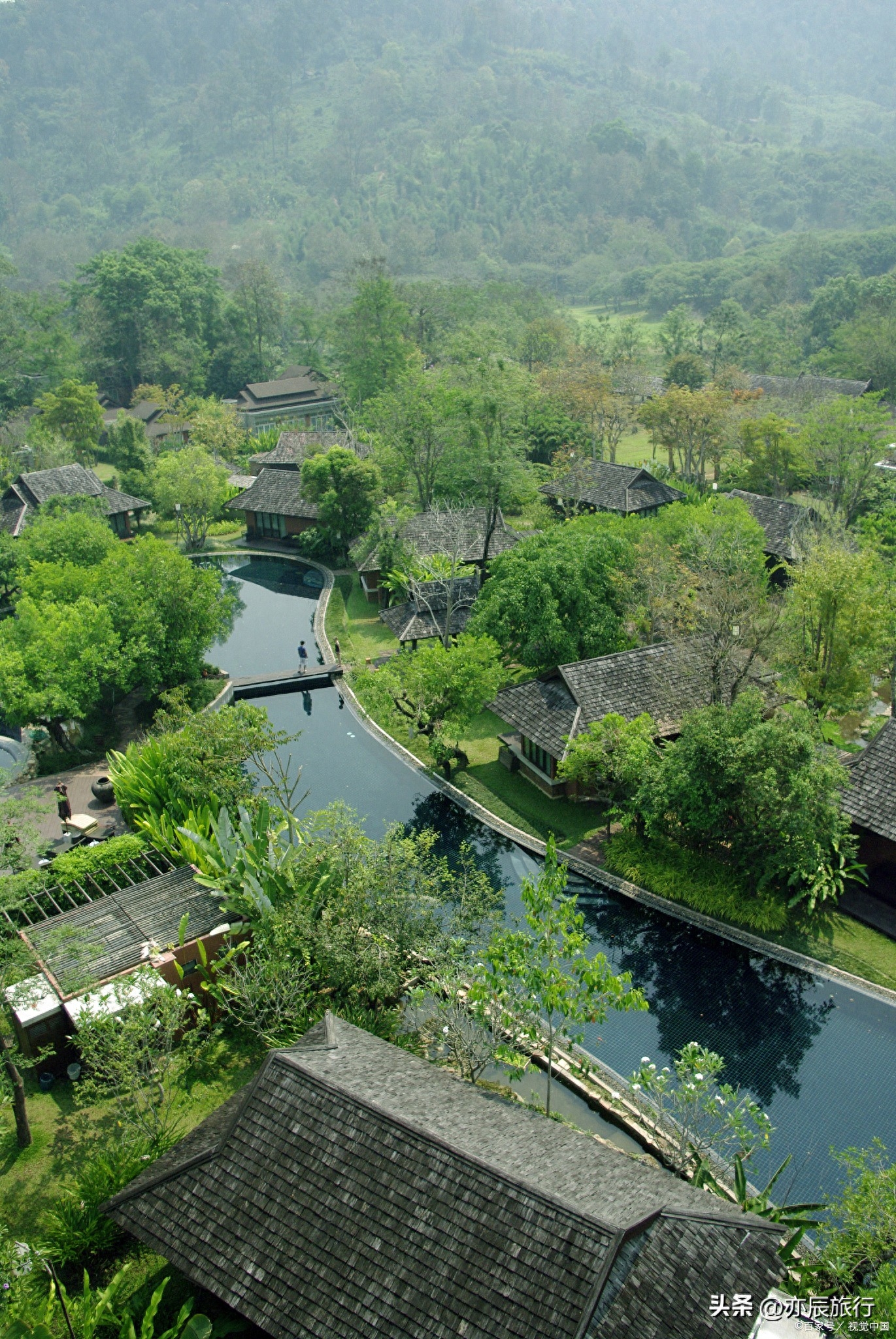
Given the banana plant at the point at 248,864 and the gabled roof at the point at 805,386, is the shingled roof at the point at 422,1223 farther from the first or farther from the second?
the gabled roof at the point at 805,386

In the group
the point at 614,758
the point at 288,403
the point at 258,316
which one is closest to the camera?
the point at 614,758

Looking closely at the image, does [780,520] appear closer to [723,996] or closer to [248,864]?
[723,996]

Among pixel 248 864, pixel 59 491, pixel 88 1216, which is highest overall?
pixel 248 864

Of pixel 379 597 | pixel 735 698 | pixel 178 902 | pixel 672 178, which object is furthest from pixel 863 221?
pixel 178 902

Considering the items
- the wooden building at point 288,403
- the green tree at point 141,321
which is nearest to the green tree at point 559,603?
the wooden building at point 288,403

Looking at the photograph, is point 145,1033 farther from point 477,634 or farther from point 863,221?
point 863,221

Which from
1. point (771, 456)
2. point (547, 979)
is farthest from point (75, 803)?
point (771, 456)
